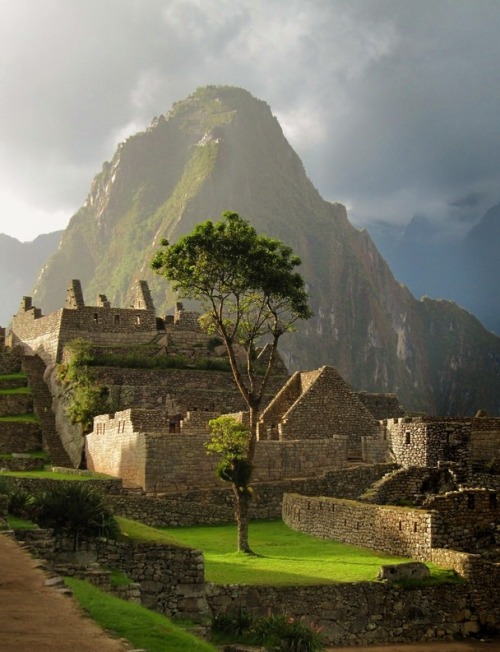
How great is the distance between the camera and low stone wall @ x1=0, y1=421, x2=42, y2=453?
3522 cm

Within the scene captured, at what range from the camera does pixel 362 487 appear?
1120 inches

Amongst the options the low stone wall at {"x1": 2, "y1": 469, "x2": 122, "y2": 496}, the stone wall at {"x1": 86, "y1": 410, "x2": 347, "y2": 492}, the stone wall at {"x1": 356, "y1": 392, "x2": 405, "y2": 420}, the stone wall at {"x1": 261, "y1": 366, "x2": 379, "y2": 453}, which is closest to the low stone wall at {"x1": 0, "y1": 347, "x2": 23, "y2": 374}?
the stone wall at {"x1": 86, "y1": 410, "x2": 347, "y2": 492}

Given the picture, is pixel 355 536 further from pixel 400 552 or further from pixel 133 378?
pixel 133 378

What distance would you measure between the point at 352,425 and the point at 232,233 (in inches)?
355

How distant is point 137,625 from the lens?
1188cm

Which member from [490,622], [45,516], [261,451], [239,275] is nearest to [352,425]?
[261,451]

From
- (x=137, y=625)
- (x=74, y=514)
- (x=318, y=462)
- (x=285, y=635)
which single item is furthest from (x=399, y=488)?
(x=137, y=625)

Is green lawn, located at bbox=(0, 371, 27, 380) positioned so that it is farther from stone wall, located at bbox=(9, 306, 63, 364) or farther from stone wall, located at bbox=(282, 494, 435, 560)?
stone wall, located at bbox=(282, 494, 435, 560)

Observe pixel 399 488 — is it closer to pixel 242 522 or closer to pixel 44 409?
pixel 242 522

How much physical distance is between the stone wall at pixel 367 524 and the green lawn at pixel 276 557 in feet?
0.95

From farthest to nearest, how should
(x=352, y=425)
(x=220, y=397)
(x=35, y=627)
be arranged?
(x=220, y=397), (x=352, y=425), (x=35, y=627)

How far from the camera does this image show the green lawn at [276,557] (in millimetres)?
19109

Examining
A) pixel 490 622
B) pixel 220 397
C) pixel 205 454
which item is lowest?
pixel 490 622

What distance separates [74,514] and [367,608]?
667cm
